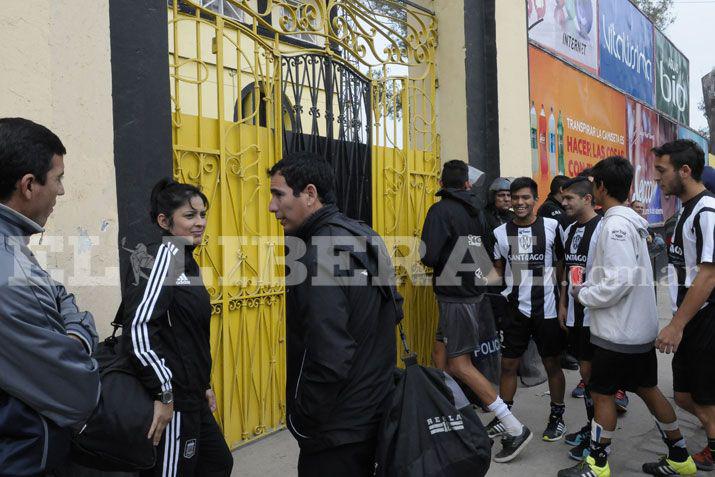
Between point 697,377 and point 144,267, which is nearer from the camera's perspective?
point 144,267

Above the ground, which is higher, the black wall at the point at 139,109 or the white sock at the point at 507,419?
the black wall at the point at 139,109

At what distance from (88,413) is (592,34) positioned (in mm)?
9206

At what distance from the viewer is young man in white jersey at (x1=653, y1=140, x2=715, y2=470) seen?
3.54 metres

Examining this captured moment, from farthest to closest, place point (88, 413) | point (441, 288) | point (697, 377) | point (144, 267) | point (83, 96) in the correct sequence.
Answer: point (441, 288) → point (697, 377) → point (83, 96) → point (144, 267) → point (88, 413)

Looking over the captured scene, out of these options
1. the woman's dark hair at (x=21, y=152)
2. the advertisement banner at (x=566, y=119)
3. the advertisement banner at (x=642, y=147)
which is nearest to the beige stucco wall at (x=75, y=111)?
the woman's dark hair at (x=21, y=152)

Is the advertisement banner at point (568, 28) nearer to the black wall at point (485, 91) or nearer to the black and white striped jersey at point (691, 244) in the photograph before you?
the black wall at point (485, 91)

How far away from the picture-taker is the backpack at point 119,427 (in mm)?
2223

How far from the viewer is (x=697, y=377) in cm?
369

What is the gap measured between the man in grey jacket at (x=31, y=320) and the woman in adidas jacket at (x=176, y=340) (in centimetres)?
55

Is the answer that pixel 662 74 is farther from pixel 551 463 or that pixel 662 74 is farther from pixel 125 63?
pixel 125 63

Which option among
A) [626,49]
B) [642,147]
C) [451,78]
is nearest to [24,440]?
[451,78]

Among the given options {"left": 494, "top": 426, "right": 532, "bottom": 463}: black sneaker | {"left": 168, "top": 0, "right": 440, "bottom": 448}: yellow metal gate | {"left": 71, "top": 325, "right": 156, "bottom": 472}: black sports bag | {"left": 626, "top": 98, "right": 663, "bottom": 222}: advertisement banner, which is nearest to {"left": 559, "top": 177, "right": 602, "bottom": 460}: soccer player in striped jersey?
{"left": 494, "top": 426, "right": 532, "bottom": 463}: black sneaker

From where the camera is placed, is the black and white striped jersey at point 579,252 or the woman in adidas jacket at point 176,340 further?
the black and white striped jersey at point 579,252

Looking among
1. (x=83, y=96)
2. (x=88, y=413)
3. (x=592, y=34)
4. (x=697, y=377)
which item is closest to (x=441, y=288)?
(x=697, y=377)
